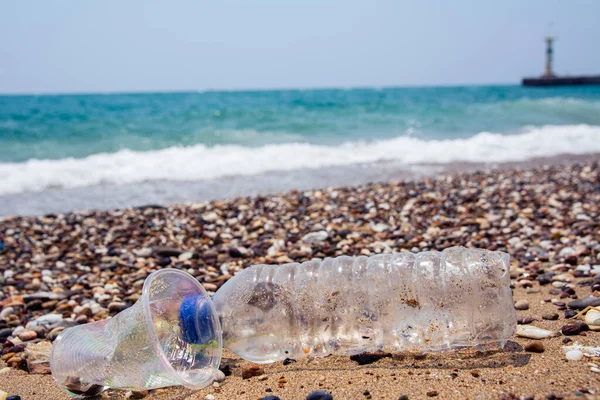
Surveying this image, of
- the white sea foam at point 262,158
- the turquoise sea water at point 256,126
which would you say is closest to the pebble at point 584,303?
the white sea foam at point 262,158

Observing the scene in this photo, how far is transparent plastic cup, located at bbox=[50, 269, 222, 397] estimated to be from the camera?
2.33m

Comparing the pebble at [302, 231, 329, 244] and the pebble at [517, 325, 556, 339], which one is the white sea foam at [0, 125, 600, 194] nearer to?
the pebble at [302, 231, 329, 244]

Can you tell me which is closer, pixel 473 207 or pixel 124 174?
pixel 473 207

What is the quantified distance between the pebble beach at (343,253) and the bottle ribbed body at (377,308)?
0.30ft

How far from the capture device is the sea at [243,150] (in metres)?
9.17

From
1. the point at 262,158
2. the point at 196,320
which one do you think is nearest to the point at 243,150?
the point at 262,158

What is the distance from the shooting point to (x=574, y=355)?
7.64 feet

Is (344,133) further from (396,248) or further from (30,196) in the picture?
(396,248)

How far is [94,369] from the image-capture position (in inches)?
94.3

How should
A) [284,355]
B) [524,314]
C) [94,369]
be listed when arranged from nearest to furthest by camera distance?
1. [94,369]
2. [284,355]
3. [524,314]

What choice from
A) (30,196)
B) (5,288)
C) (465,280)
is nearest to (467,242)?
(465,280)

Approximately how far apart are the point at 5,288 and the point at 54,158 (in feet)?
29.6

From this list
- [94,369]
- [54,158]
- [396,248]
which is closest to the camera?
[94,369]

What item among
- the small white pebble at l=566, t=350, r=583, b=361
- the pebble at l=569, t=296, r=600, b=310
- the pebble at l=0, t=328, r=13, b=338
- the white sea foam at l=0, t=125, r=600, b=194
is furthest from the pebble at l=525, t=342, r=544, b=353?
the white sea foam at l=0, t=125, r=600, b=194
